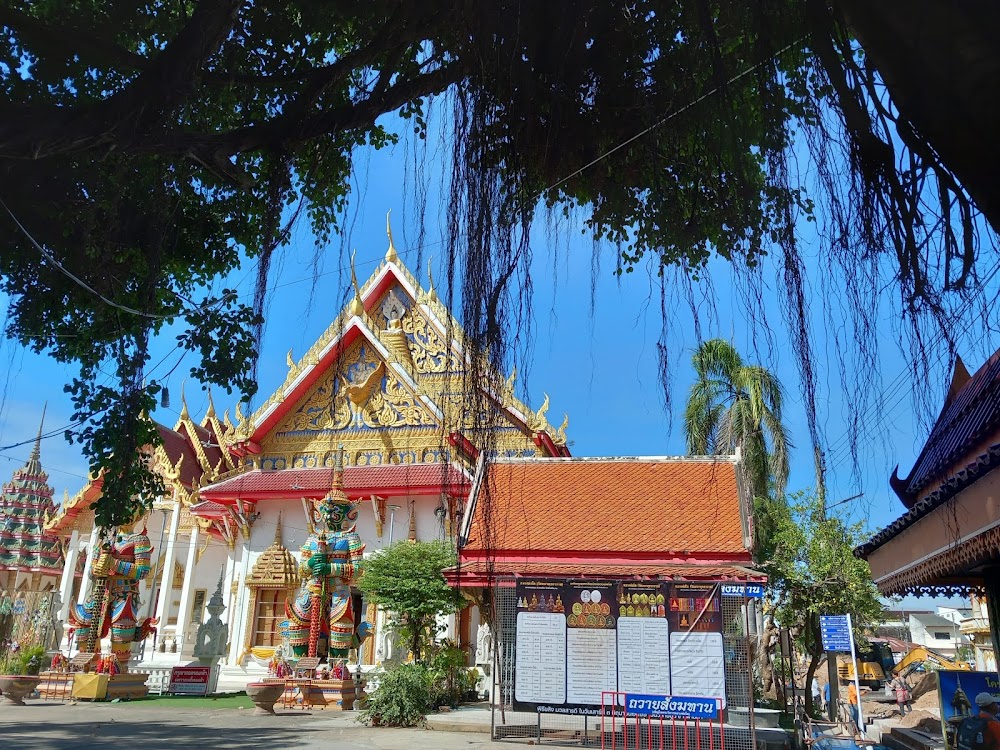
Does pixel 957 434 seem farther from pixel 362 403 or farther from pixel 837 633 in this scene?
pixel 362 403

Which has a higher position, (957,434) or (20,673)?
(957,434)

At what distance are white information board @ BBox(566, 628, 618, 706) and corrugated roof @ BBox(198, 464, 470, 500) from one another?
8.32m

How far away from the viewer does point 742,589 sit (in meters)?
8.29

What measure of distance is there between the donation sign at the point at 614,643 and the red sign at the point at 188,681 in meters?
10.4

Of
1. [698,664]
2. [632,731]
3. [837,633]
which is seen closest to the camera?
[698,664]

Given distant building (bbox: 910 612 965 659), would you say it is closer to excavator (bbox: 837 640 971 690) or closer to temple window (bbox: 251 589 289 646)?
excavator (bbox: 837 640 971 690)

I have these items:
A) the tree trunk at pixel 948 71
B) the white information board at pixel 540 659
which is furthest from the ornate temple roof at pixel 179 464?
the tree trunk at pixel 948 71

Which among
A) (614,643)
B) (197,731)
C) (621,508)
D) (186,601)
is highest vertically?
(621,508)

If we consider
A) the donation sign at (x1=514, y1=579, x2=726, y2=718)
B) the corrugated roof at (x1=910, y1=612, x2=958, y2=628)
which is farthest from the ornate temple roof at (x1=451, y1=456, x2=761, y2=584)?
the corrugated roof at (x1=910, y1=612, x2=958, y2=628)

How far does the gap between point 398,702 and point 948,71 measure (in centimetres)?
1146

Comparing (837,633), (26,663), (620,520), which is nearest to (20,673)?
(26,663)

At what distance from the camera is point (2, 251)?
13.8 feet

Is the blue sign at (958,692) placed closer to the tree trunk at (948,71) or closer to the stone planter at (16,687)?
the tree trunk at (948,71)

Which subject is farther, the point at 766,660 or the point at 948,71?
the point at 766,660
